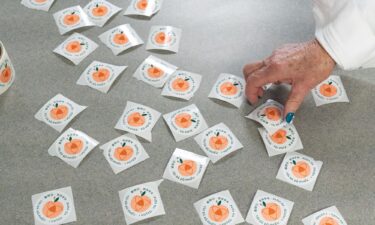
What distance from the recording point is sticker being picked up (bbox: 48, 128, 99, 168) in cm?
86

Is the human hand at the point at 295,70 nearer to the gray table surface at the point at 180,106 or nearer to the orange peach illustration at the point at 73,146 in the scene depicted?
the gray table surface at the point at 180,106

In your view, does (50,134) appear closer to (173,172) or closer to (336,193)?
(173,172)

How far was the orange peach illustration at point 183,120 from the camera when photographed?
91cm

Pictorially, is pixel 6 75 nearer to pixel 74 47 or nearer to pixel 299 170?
pixel 74 47

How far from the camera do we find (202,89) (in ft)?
3.18

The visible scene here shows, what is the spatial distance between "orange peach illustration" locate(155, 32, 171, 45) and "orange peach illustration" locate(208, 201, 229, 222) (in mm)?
439

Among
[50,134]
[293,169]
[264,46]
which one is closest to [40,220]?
[50,134]

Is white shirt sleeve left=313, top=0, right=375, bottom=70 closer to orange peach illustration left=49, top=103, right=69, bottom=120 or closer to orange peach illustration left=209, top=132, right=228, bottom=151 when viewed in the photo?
orange peach illustration left=209, top=132, right=228, bottom=151

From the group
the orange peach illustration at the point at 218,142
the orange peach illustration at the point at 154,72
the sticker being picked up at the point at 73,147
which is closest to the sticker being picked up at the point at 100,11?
the orange peach illustration at the point at 154,72

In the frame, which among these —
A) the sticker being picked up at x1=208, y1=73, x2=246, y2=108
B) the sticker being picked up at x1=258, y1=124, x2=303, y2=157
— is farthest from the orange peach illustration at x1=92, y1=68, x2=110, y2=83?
the sticker being picked up at x1=258, y1=124, x2=303, y2=157

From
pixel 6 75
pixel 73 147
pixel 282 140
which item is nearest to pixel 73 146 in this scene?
pixel 73 147

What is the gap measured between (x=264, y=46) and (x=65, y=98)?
0.48 m

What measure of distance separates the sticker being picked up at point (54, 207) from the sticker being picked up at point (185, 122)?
0.78 feet

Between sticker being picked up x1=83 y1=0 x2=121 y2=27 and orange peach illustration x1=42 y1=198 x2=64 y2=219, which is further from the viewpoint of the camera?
sticker being picked up x1=83 y1=0 x2=121 y2=27
